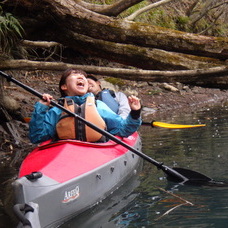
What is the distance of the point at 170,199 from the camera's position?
3783 millimetres

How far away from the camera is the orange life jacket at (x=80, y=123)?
455 centimetres

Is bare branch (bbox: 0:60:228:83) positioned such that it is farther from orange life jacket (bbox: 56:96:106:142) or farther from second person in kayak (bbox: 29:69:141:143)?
orange life jacket (bbox: 56:96:106:142)

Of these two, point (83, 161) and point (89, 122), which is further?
point (89, 122)

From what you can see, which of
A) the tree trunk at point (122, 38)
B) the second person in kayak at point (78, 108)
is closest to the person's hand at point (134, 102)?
the second person in kayak at point (78, 108)

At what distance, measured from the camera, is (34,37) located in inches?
256

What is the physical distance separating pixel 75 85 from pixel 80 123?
0.51m

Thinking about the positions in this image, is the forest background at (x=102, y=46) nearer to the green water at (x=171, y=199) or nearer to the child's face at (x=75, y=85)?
the child's face at (x=75, y=85)

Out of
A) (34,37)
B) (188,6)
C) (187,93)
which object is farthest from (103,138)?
(188,6)

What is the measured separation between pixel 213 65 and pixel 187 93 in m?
8.53

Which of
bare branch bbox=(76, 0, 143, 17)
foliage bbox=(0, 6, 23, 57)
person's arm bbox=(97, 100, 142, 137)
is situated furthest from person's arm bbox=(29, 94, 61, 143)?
bare branch bbox=(76, 0, 143, 17)

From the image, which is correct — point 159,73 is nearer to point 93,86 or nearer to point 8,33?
point 93,86

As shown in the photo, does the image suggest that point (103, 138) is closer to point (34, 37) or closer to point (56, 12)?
point (56, 12)

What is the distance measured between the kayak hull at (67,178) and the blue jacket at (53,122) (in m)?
0.27

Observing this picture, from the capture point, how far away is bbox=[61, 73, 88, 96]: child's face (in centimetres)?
486
